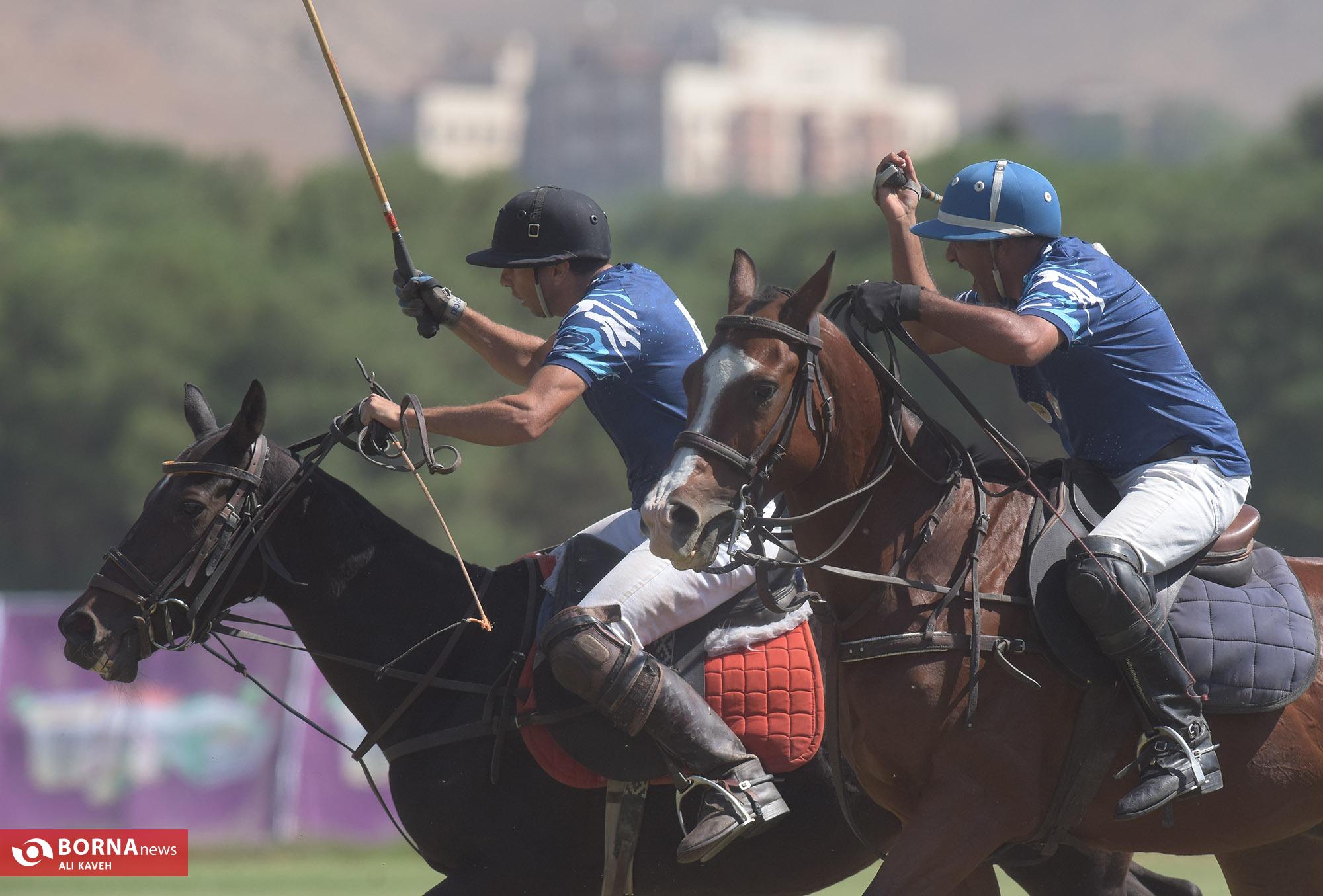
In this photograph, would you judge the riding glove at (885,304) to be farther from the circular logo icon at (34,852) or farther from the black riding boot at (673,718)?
the circular logo icon at (34,852)

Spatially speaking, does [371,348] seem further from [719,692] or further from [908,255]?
[719,692]

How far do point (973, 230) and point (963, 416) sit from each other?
1240 inches

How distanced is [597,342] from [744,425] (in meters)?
0.88

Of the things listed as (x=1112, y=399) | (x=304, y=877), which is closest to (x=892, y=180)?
(x=1112, y=399)

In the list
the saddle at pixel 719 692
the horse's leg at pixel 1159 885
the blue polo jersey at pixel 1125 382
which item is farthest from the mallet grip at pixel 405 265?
the horse's leg at pixel 1159 885

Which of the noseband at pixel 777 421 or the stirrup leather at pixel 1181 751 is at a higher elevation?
the noseband at pixel 777 421

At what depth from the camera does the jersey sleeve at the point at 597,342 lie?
213 inches

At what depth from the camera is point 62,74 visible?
107 m

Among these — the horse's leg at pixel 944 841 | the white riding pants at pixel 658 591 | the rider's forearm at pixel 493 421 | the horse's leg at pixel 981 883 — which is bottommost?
the horse's leg at pixel 981 883

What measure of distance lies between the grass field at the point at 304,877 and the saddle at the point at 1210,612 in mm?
5778

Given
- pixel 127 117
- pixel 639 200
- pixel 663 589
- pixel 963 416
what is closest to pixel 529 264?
pixel 663 589

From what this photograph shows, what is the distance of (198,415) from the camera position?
596 cm

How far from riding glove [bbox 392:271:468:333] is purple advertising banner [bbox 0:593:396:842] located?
656 centimetres

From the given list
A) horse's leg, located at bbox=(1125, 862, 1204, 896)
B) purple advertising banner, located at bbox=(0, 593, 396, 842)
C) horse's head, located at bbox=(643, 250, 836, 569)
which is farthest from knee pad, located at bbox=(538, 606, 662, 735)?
purple advertising banner, located at bbox=(0, 593, 396, 842)
